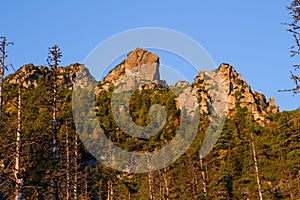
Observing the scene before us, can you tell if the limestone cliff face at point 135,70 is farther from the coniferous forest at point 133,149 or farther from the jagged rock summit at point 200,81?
the coniferous forest at point 133,149

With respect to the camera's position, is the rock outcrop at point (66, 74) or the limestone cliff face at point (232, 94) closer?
the limestone cliff face at point (232, 94)

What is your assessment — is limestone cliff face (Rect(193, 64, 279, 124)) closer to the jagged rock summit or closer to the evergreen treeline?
the jagged rock summit

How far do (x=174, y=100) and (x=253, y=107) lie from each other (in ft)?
70.0

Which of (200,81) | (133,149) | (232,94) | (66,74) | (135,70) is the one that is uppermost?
(135,70)

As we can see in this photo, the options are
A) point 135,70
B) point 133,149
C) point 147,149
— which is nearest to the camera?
point 147,149

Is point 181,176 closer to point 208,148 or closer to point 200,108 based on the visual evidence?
point 208,148

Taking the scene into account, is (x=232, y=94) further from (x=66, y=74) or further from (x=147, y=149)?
(x=147, y=149)

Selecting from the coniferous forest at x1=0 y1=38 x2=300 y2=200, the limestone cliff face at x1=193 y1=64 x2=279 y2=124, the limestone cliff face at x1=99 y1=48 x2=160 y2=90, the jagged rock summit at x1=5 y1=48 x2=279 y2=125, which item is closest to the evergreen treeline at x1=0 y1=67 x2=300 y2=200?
the coniferous forest at x1=0 y1=38 x2=300 y2=200

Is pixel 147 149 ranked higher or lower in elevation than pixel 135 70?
lower

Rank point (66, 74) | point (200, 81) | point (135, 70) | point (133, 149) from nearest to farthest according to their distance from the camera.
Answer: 1. point (133, 149)
2. point (66, 74)
3. point (200, 81)
4. point (135, 70)

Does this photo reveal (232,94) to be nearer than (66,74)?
Yes

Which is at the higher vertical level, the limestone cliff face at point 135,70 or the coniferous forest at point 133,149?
the limestone cliff face at point 135,70

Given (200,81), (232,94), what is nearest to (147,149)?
(232,94)

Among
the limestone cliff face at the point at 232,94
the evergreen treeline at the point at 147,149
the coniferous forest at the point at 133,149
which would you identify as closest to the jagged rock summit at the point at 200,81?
the limestone cliff face at the point at 232,94
